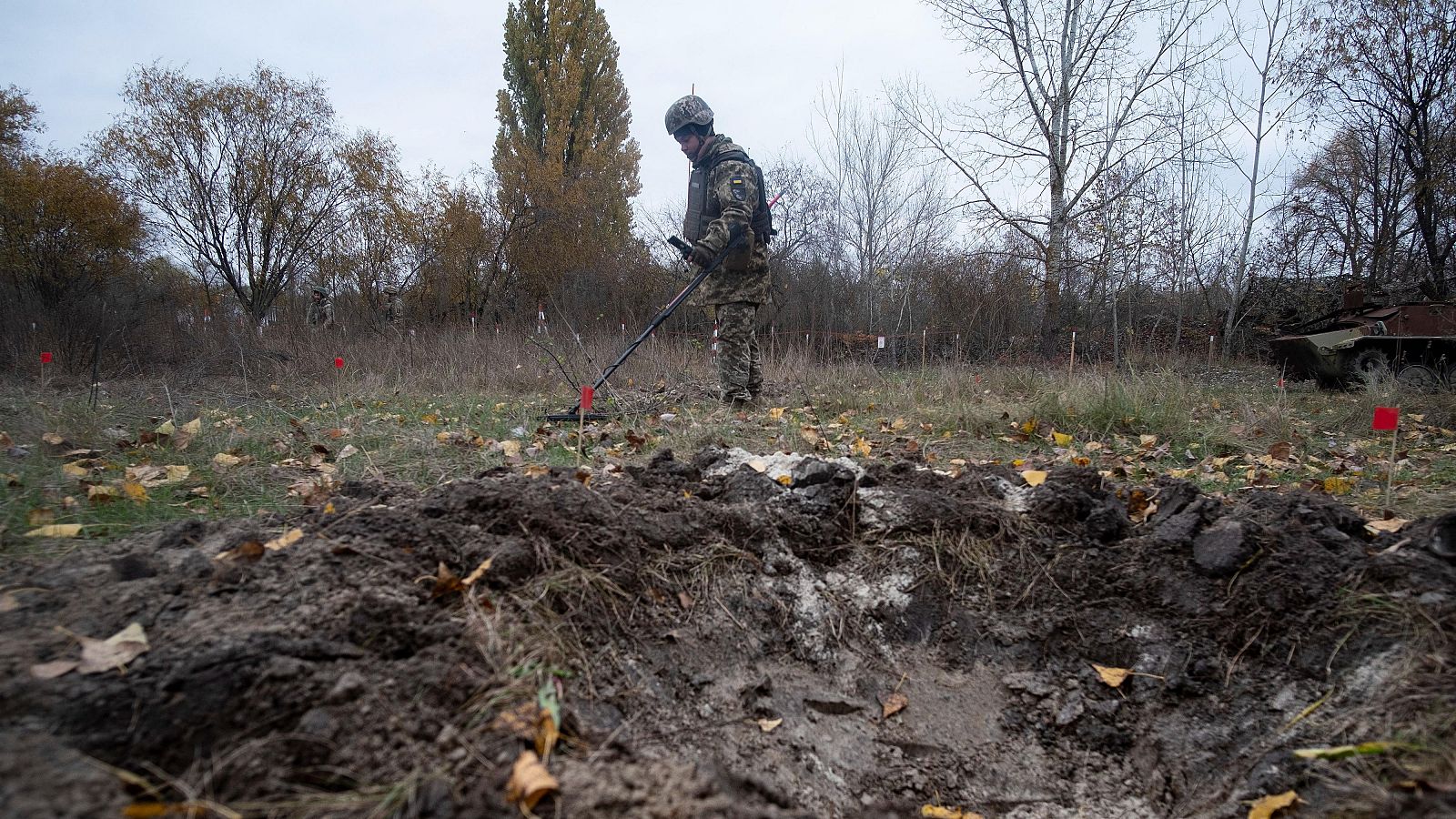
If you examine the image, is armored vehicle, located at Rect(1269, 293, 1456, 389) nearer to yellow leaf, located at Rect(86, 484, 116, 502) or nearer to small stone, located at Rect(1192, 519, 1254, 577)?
small stone, located at Rect(1192, 519, 1254, 577)

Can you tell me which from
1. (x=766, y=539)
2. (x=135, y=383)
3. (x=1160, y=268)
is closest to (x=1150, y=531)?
(x=766, y=539)

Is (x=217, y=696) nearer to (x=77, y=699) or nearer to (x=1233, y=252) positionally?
(x=77, y=699)

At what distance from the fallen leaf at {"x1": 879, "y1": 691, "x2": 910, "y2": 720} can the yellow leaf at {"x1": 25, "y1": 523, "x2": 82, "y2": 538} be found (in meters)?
2.22

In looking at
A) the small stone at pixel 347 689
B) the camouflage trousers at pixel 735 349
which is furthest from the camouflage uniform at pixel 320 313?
the small stone at pixel 347 689

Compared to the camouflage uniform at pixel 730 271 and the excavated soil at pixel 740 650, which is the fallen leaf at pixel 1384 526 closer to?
the excavated soil at pixel 740 650

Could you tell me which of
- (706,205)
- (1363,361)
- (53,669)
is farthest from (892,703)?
(1363,361)

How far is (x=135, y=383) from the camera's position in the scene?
7.05 metres

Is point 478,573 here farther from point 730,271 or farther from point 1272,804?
point 730,271

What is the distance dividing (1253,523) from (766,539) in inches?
53.8

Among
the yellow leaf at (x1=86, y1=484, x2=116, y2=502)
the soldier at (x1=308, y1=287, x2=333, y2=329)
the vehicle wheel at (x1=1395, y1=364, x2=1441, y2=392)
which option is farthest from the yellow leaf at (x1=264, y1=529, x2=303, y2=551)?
the vehicle wheel at (x1=1395, y1=364, x2=1441, y2=392)

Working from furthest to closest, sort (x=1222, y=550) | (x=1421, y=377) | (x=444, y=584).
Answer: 1. (x=1421, y=377)
2. (x=1222, y=550)
3. (x=444, y=584)

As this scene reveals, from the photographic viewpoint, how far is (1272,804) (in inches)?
51.6

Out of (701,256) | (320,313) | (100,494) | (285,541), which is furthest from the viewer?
(320,313)

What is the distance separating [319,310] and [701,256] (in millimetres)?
9042
